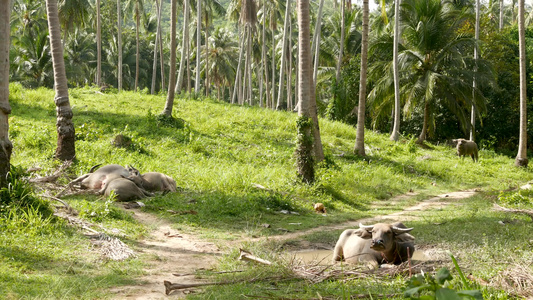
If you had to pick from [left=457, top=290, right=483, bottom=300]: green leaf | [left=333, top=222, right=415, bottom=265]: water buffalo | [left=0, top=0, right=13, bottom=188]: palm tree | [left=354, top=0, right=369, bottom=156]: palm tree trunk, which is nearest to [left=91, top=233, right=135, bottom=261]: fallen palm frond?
[left=0, top=0, right=13, bottom=188]: palm tree

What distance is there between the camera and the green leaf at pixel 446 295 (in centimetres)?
194

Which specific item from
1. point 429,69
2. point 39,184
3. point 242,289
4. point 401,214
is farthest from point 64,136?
point 429,69

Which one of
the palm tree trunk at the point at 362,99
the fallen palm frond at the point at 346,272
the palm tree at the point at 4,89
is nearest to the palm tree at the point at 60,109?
the palm tree at the point at 4,89

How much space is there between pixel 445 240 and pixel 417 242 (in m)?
0.40

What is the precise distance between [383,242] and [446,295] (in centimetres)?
409

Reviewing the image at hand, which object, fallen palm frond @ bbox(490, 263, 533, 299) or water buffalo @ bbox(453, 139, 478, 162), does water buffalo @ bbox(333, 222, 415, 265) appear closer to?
fallen palm frond @ bbox(490, 263, 533, 299)

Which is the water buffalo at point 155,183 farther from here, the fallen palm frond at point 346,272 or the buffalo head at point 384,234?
the fallen palm frond at point 346,272

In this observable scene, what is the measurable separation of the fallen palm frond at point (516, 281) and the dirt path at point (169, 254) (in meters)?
2.83

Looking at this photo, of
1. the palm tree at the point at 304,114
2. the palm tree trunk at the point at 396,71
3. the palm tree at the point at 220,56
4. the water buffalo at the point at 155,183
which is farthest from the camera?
the palm tree at the point at 220,56

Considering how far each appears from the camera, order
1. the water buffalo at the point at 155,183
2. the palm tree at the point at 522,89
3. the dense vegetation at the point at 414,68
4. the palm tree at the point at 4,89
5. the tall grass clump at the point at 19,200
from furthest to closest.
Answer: the dense vegetation at the point at 414,68 → the palm tree at the point at 522,89 → the water buffalo at the point at 155,183 → the palm tree at the point at 4,89 → the tall grass clump at the point at 19,200

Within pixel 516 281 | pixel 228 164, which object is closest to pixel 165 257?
pixel 516 281

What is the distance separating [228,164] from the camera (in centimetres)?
1509

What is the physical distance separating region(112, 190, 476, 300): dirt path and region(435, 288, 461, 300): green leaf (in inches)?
123

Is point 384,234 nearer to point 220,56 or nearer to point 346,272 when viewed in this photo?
point 346,272
